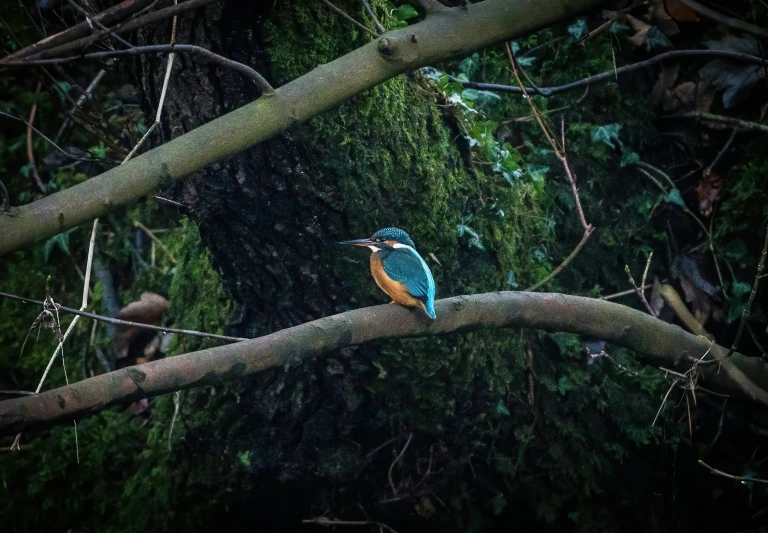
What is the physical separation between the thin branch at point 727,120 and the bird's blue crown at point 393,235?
2142mm

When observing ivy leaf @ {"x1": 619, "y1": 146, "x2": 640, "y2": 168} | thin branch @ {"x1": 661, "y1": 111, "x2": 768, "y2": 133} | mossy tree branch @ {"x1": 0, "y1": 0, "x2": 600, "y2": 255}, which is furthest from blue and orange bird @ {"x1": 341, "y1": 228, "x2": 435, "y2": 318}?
thin branch @ {"x1": 661, "y1": 111, "x2": 768, "y2": 133}

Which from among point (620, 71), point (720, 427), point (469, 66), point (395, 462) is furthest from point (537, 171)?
point (395, 462)

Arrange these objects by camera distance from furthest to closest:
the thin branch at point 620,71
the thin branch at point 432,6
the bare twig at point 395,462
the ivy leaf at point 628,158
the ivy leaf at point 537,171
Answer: the ivy leaf at point 628,158
the ivy leaf at point 537,171
the bare twig at point 395,462
the thin branch at point 620,71
the thin branch at point 432,6

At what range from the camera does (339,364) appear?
11.3ft

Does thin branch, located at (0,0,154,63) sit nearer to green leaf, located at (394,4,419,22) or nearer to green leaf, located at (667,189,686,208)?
green leaf, located at (394,4,419,22)

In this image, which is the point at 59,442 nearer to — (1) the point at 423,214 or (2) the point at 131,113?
(2) the point at 131,113

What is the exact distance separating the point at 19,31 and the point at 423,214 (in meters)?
3.07

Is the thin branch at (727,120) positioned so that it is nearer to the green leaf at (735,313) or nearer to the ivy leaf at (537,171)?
the ivy leaf at (537,171)

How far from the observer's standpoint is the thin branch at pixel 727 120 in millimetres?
4116

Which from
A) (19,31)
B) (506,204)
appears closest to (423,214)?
(506,204)

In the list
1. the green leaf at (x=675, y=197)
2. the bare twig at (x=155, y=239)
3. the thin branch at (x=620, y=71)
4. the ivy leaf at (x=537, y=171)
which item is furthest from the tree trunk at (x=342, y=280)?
the green leaf at (x=675, y=197)

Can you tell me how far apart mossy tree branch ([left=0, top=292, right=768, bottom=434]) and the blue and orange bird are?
13 cm

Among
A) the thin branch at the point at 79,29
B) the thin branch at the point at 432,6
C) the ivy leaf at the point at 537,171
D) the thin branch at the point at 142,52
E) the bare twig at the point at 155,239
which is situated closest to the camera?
the thin branch at the point at 142,52

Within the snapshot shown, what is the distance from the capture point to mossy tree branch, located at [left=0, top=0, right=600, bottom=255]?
2195mm
